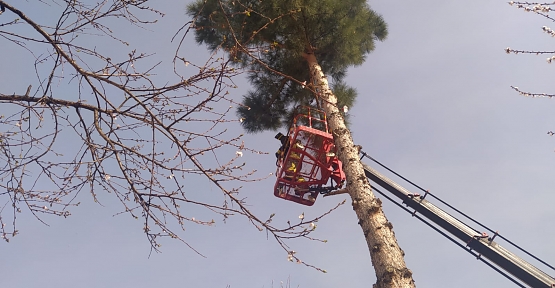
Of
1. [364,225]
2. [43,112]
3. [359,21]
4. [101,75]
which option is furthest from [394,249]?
[359,21]

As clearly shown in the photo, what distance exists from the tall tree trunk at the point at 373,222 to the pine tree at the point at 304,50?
1 cm

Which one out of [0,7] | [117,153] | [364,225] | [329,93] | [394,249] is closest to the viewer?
[0,7]

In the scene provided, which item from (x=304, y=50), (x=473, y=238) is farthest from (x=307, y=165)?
(x=473, y=238)

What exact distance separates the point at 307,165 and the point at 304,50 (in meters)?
1.97

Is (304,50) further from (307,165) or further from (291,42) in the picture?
→ (307,165)

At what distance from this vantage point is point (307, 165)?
22.3 feet

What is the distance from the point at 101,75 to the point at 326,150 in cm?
408

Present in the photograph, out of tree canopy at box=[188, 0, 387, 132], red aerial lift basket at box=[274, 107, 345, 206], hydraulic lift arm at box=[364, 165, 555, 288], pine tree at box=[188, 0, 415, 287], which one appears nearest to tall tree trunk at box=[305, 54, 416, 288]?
pine tree at box=[188, 0, 415, 287]

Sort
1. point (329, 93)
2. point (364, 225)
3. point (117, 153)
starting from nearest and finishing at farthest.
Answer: point (117, 153), point (364, 225), point (329, 93)

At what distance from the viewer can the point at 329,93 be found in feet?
20.5

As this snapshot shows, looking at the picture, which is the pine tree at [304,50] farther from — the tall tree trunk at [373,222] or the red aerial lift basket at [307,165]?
the red aerial lift basket at [307,165]

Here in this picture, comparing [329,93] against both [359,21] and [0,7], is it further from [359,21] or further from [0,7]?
[0,7]

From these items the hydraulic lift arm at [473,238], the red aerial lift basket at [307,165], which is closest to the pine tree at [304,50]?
the red aerial lift basket at [307,165]

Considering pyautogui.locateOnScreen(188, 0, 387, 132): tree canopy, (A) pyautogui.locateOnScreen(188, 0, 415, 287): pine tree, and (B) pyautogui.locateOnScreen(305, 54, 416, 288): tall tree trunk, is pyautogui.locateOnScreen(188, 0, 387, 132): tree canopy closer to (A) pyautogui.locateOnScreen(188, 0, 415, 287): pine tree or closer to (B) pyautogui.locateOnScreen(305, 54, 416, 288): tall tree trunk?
(A) pyautogui.locateOnScreen(188, 0, 415, 287): pine tree
